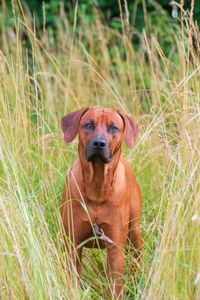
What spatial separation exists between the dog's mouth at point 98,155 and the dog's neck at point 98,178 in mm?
177

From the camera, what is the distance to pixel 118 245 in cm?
541

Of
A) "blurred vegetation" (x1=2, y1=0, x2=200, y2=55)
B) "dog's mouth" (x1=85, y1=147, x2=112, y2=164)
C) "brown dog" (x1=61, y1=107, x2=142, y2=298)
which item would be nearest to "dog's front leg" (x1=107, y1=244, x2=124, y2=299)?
"brown dog" (x1=61, y1=107, x2=142, y2=298)

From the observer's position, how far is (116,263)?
5.36 meters

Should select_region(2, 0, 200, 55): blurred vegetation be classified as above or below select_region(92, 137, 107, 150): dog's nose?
above

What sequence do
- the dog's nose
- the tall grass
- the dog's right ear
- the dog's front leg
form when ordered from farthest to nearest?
the dog's right ear
the dog's front leg
the dog's nose
the tall grass

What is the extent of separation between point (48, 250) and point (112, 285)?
583mm

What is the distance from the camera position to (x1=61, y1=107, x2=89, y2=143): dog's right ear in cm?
548

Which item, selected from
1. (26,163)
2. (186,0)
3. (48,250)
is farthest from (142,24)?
(48,250)

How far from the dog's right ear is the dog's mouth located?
0.25 metres

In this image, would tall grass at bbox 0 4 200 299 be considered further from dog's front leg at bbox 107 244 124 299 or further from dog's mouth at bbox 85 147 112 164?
dog's mouth at bbox 85 147 112 164

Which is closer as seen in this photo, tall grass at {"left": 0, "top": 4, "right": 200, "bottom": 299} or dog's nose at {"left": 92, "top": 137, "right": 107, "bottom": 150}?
tall grass at {"left": 0, "top": 4, "right": 200, "bottom": 299}

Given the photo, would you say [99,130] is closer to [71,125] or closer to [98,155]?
[98,155]

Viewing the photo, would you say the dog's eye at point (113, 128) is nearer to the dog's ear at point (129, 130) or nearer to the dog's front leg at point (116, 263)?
the dog's ear at point (129, 130)

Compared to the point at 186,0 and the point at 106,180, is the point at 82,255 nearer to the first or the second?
the point at 106,180
